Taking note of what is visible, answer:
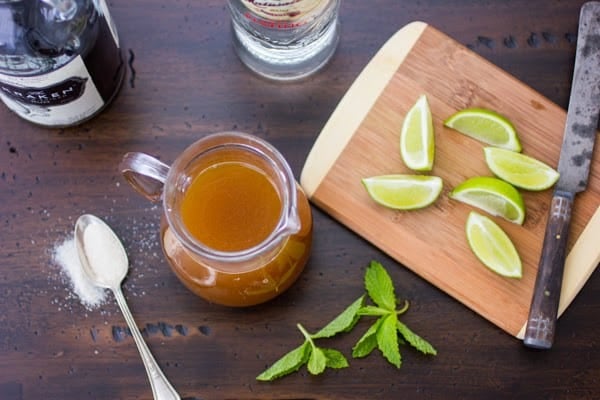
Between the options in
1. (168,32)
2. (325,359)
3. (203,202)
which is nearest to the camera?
(203,202)

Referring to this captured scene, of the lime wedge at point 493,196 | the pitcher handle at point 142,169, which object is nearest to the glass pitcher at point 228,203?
the pitcher handle at point 142,169

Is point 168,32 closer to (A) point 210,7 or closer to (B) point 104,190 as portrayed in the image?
(A) point 210,7

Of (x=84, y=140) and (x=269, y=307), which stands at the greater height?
(x=84, y=140)

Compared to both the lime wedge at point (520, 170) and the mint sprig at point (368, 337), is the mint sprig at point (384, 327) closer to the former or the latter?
the mint sprig at point (368, 337)

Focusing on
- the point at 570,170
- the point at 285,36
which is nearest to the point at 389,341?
the point at 570,170

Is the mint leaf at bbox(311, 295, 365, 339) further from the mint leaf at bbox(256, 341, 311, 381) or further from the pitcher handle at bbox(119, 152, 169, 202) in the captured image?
the pitcher handle at bbox(119, 152, 169, 202)

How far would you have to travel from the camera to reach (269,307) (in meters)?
1.25

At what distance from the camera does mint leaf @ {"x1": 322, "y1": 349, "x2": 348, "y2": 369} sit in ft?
4.02

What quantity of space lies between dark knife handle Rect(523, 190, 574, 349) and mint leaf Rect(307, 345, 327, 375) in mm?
299

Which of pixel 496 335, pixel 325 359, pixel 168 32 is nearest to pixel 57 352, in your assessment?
pixel 325 359

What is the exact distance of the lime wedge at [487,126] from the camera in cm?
124

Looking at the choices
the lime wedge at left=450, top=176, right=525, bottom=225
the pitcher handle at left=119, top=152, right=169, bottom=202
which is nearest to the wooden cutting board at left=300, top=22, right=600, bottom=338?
the lime wedge at left=450, top=176, right=525, bottom=225

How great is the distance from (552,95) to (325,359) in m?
0.54

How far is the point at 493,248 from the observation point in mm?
1219
